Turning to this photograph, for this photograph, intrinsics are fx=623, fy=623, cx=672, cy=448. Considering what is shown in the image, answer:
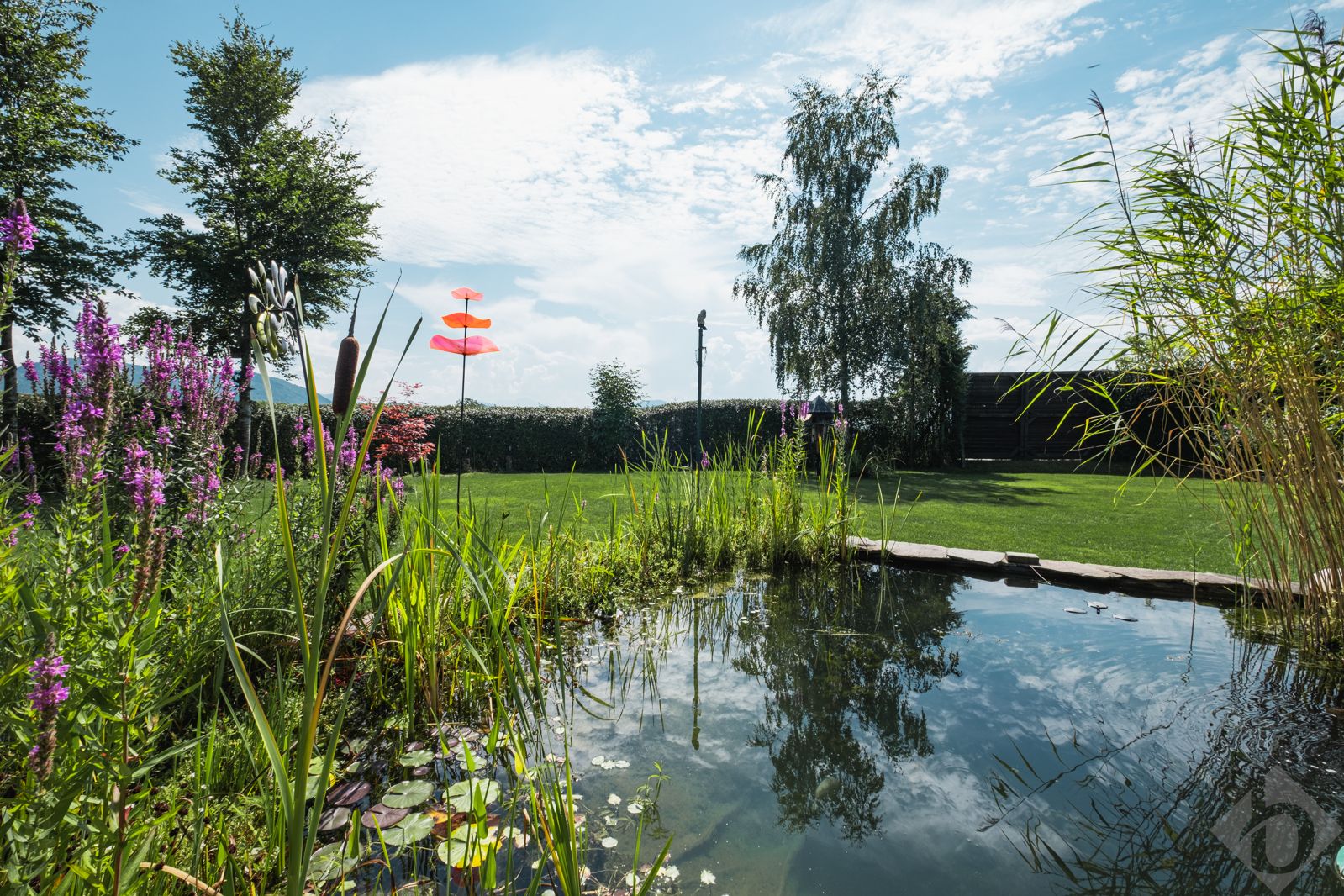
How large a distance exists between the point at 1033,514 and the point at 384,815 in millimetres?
6688

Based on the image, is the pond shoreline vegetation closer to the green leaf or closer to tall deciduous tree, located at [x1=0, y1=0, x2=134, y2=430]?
the green leaf

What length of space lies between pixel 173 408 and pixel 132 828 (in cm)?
181

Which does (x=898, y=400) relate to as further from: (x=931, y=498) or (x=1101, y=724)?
(x=1101, y=724)

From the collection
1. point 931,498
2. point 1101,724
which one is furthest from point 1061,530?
point 1101,724

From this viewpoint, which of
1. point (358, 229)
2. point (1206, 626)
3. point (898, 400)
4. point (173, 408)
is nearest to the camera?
point (173, 408)

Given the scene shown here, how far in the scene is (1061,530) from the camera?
5.55 meters

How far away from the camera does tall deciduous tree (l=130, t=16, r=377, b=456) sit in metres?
13.8

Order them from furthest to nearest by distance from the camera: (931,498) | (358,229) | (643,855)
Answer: (358,229) → (931,498) → (643,855)

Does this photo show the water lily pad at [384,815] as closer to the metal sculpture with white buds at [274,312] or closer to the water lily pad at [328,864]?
the water lily pad at [328,864]

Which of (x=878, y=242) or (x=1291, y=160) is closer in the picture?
(x=1291, y=160)

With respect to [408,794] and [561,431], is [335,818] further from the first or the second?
[561,431]

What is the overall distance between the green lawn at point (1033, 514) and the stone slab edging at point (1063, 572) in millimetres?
190

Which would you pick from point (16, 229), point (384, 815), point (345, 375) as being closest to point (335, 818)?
point (384, 815)

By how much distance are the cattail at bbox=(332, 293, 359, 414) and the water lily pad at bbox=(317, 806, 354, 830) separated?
1238mm
